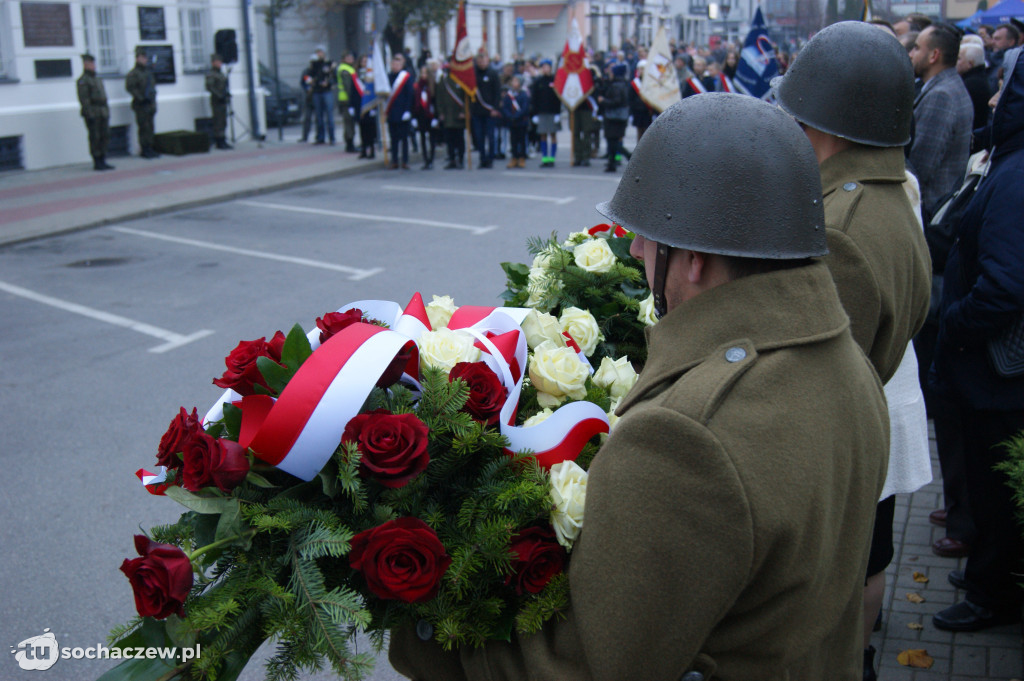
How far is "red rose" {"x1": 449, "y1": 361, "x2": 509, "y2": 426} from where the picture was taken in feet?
6.15

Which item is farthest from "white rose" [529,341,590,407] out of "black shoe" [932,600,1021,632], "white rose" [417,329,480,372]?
"black shoe" [932,600,1021,632]

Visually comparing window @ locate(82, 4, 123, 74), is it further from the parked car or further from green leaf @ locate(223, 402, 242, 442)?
green leaf @ locate(223, 402, 242, 442)

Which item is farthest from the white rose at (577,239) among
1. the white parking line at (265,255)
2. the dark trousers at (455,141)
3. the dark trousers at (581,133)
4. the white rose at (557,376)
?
the dark trousers at (455,141)

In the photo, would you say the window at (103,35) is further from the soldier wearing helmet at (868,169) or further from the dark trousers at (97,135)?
the soldier wearing helmet at (868,169)

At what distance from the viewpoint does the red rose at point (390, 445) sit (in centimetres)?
165

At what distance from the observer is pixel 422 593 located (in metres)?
1.60

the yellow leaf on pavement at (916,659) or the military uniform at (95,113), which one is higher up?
the military uniform at (95,113)

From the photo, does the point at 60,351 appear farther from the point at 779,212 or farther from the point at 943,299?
the point at 779,212

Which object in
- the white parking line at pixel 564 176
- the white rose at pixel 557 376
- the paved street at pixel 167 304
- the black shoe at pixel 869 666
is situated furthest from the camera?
the white parking line at pixel 564 176

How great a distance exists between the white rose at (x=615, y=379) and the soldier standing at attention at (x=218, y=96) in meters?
19.0

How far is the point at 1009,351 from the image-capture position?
3258 mm

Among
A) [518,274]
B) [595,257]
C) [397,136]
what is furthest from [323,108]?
[595,257]

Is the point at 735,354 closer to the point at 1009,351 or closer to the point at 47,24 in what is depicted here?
the point at 1009,351

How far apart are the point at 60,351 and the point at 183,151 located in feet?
41.2
